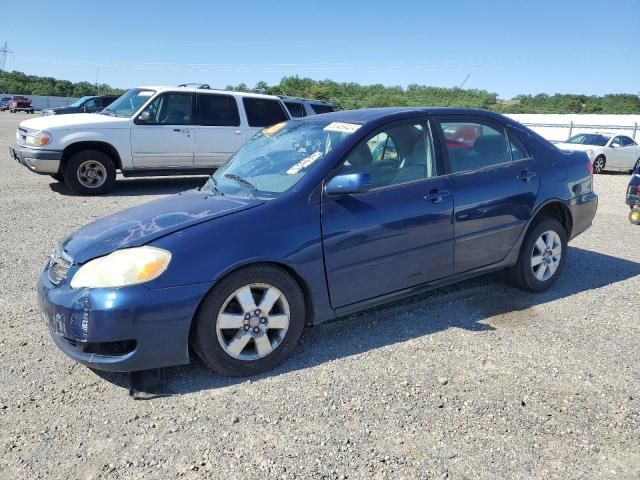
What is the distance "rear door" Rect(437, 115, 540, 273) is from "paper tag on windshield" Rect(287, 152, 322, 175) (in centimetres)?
110

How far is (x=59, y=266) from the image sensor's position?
327 centimetres

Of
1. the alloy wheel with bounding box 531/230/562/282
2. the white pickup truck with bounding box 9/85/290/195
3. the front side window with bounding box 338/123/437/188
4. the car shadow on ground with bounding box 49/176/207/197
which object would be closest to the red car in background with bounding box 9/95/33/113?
the car shadow on ground with bounding box 49/176/207/197

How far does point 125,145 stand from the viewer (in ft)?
30.2

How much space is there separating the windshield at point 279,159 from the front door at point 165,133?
5.54 m

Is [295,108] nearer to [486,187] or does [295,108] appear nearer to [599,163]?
[486,187]

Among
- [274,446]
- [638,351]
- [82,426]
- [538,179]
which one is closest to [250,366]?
[274,446]

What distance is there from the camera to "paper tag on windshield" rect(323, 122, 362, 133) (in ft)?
12.6

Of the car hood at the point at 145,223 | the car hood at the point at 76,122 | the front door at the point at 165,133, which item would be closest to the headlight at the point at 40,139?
the car hood at the point at 76,122

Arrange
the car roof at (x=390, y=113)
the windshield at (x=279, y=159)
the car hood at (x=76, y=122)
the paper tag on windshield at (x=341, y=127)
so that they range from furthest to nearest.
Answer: the car hood at (x=76, y=122)
the car roof at (x=390, y=113)
the paper tag on windshield at (x=341, y=127)
the windshield at (x=279, y=159)

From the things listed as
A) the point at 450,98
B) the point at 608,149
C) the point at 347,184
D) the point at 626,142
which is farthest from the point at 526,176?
the point at 450,98

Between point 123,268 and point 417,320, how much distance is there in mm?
2255

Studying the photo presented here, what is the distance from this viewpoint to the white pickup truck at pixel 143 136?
8805 mm

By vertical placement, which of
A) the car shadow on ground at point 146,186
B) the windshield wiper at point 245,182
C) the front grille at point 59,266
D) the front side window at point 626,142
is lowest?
the car shadow on ground at point 146,186

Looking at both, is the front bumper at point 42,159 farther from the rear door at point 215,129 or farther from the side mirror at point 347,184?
the side mirror at point 347,184
